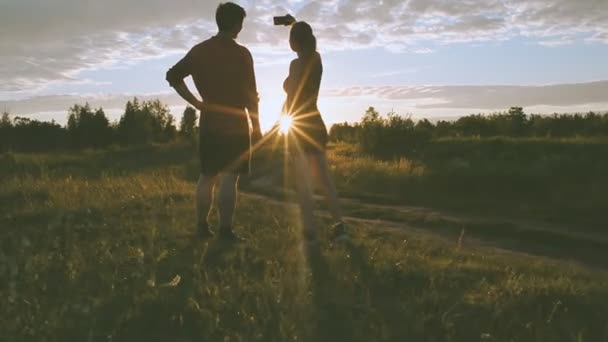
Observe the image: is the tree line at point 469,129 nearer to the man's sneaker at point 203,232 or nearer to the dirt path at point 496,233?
the dirt path at point 496,233

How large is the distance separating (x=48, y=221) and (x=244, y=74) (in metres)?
3.70

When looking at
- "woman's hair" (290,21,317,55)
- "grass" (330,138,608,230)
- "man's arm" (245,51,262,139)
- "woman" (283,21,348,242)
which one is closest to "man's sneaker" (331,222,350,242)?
"woman" (283,21,348,242)

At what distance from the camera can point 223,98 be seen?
5672 mm

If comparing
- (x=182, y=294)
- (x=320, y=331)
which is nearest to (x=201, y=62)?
(x=182, y=294)

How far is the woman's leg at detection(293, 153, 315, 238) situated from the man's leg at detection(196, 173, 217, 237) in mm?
929

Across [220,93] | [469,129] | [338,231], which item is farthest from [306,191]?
[469,129]

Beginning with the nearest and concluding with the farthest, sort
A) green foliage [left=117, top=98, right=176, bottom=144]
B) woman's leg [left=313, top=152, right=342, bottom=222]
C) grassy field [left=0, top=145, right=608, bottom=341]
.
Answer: grassy field [left=0, top=145, right=608, bottom=341]
woman's leg [left=313, top=152, right=342, bottom=222]
green foliage [left=117, top=98, right=176, bottom=144]

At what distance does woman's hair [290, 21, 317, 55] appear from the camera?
18.5 feet

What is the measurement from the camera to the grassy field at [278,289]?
11.3 feet

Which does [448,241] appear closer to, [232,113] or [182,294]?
[232,113]

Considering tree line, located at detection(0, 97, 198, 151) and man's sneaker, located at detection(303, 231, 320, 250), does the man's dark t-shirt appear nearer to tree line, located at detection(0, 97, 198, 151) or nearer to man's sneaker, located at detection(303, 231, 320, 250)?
man's sneaker, located at detection(303, 231, 320, 250)

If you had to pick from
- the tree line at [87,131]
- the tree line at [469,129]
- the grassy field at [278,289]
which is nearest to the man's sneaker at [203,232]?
the grassy field at [278,289]

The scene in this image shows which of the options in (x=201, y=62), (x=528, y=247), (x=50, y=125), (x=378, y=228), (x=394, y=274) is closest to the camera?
(x=394, y=274)

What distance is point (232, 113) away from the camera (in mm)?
5703
